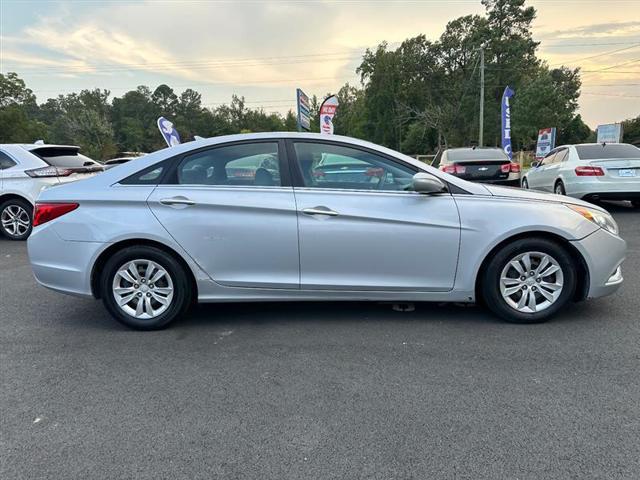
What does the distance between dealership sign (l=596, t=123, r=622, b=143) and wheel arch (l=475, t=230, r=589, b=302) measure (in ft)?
89.8

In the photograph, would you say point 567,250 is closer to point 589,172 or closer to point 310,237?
point 310,237

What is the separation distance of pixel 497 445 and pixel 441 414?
35 centimetres

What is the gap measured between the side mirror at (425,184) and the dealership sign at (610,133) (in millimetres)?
27963

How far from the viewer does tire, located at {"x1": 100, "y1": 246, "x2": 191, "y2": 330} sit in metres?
3.94

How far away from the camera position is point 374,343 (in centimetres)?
364

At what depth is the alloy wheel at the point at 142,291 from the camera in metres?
3.96

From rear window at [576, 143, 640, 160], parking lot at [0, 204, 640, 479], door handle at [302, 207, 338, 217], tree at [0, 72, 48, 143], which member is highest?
tree at [0, 72, 48, 143]

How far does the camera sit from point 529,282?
3.89m

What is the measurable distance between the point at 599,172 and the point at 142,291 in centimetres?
828

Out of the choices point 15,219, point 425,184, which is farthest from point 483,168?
point 15,219

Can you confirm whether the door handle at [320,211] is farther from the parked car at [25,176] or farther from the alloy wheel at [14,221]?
the alloy wheel at [14,221]

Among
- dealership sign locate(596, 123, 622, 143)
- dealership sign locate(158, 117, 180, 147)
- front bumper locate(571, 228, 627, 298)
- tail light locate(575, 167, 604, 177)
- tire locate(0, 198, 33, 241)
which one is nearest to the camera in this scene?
front bumper locate(571, 228, 627, 298)

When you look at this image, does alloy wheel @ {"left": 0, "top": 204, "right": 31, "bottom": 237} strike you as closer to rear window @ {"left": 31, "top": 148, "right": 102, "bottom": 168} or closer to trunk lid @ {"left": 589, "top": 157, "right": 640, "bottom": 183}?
rear window @ {"left": 31, "top": 148, "right": 102, "bottom": 168}

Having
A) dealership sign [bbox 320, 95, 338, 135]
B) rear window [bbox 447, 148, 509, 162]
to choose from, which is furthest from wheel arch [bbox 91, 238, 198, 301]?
dealership sign [bbox 320, 95, 338, 135]
